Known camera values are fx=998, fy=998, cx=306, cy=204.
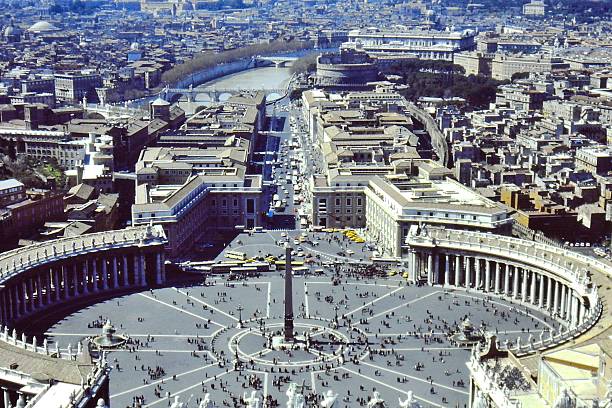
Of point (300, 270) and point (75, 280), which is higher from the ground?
point (75, 280)

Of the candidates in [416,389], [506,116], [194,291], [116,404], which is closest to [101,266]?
[194,291]

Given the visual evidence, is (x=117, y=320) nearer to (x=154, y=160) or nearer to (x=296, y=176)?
(x=154, y=160)

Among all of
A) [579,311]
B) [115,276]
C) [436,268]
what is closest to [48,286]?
[115,276]

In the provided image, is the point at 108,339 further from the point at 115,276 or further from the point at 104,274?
the point at 115,276

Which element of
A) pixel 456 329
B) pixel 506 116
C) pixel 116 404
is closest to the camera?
pixel 116 404

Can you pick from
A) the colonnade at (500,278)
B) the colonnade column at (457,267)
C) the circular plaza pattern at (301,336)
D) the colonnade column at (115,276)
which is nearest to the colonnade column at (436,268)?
the colonnade at (500,278)

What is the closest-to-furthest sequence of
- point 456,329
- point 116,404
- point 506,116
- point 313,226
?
point 116,404, point 456,329, point 313,226, point 506,116
